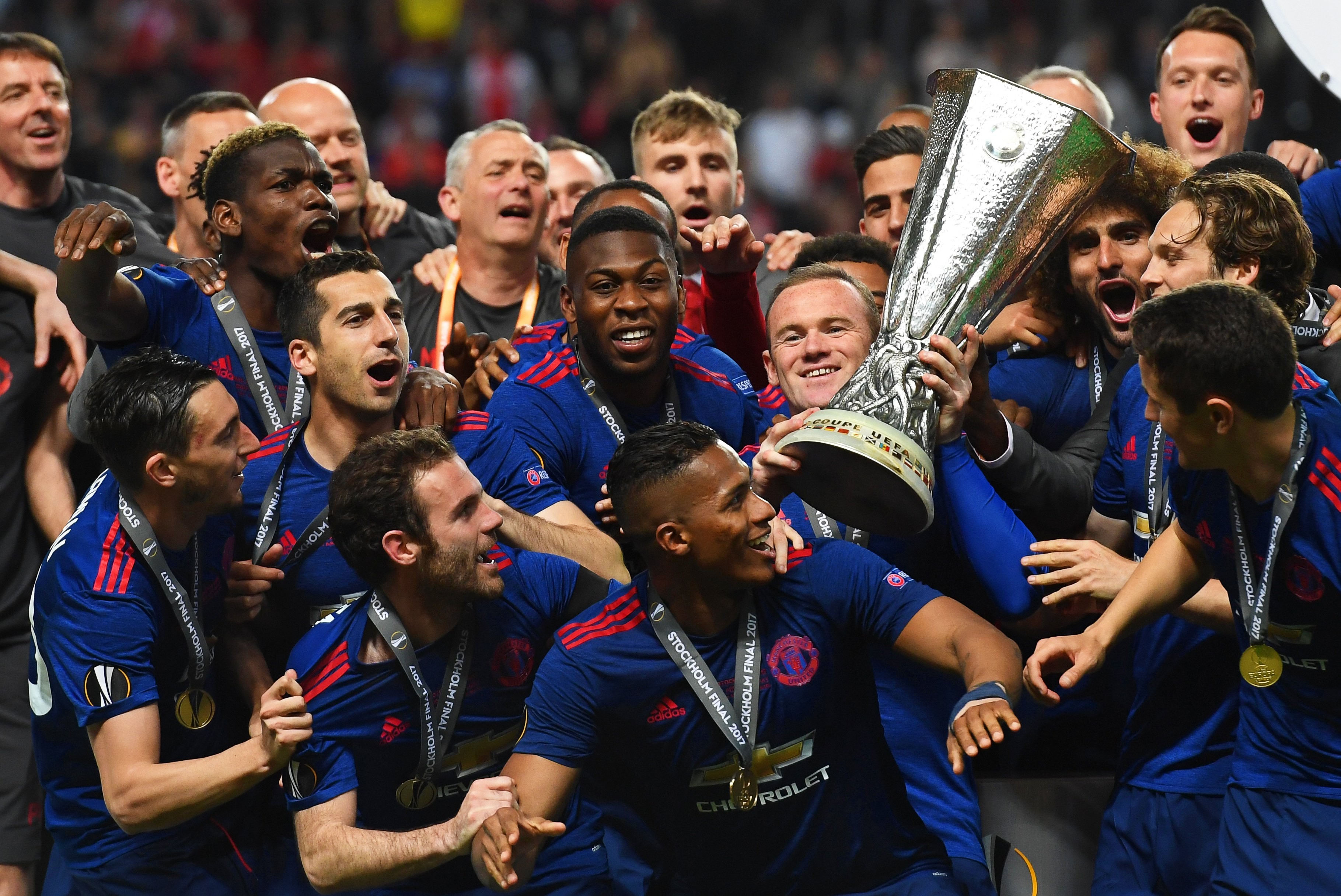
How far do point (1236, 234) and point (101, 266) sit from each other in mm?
2699

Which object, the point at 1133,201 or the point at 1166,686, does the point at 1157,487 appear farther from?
the point at 1133,201

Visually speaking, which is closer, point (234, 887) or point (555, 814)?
point (555, 814)

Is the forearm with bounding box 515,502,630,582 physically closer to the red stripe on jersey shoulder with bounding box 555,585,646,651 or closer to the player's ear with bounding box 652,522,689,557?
the red stripe on jersey shoulder with bounding box 555,585,646,651

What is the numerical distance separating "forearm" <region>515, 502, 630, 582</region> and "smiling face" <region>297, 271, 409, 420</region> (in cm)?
46

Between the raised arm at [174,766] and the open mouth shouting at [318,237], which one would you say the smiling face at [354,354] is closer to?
the open mouth shouting at [318,237]

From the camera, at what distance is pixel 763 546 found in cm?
337

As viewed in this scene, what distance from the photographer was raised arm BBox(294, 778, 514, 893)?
3111 millimetres

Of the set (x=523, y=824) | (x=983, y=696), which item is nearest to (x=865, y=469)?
(x=983, y=696)

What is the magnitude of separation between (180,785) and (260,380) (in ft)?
3.93

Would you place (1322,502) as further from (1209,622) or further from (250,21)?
(250,21)

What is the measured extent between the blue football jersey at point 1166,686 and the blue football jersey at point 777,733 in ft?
2.01

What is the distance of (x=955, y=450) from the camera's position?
337 cm

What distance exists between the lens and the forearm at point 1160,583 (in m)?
3.16

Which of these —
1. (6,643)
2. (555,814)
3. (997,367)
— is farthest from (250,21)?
(555,814)
